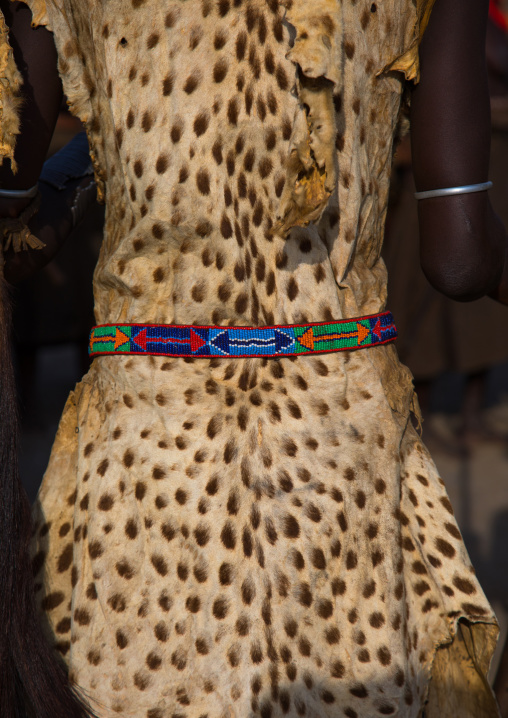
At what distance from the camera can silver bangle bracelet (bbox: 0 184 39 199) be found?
4.05 feet

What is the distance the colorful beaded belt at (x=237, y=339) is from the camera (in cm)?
113

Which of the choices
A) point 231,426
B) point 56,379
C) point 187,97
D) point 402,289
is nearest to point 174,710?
point 231,426

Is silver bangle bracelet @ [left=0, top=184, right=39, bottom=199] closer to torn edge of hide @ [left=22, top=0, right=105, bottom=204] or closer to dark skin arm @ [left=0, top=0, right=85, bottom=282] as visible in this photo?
dark skin arm @ [left=0, top=0, right=85, bottom=282]

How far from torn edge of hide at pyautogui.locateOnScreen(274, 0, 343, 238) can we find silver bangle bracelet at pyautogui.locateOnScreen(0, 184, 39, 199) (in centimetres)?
44

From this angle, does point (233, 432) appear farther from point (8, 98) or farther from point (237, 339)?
point (8, 98)

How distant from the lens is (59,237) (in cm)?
138

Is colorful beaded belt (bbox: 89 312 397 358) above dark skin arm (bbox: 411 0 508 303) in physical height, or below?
below

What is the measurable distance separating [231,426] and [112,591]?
0.30 m

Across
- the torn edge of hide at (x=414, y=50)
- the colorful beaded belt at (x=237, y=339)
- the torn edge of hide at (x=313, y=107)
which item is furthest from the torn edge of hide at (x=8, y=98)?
the torn edge of hide at (x=414, y=50)

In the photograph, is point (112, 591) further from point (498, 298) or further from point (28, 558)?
point (498, 298)

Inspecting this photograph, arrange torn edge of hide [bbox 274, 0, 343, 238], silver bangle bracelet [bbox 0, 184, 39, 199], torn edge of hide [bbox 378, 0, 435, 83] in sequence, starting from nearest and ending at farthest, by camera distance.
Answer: torn edge of hide [bbox 274, 0, 343, 238] < torn edge of hide [bbox 378, 0, 435, 83] < silver bangle bracelet [bbox 0, 184, 39, 199]

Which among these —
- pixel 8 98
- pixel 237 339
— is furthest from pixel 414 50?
pixel 8 98

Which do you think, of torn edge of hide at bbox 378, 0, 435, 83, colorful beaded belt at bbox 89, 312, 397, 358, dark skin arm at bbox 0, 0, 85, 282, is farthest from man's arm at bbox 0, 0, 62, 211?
torn edge of hide at bbox 378, 0, 435, 83

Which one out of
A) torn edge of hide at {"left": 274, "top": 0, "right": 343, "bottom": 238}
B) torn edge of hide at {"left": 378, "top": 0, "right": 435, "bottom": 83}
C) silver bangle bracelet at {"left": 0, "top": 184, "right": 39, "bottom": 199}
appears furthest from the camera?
silver bangle bracelet at {"left": 0, "top": 184, "right": 39, "bottom": 199}
